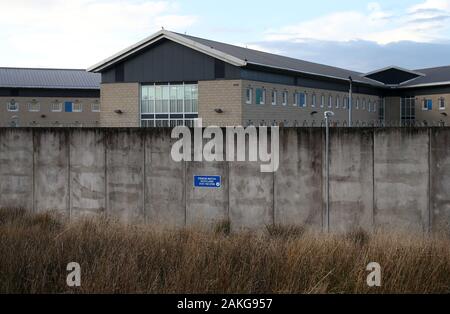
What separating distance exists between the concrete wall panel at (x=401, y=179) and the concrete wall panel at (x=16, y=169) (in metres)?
11.1

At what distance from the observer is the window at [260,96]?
47.8m

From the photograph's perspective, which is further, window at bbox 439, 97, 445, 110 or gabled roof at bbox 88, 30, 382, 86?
window at bbox 439, 97, 445, 110

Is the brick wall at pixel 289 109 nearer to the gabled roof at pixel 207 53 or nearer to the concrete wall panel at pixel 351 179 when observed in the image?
the gabled roof at pixel 207 53

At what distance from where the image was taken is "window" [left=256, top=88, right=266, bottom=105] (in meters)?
47.8

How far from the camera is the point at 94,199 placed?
59.5 ft

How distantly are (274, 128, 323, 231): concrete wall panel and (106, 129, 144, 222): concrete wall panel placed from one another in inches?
166

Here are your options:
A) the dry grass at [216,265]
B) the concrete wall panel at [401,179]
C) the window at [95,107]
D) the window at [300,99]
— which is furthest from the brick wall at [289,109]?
the dry grass at [216,265]

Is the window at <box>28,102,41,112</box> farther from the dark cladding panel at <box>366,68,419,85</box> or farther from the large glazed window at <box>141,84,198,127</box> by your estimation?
the dark cladding panel at <box>366,68,419,85</box>

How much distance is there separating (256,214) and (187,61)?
32.7m

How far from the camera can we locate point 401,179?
14.3 meters

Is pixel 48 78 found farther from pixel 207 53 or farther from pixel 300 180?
pixel 300 180

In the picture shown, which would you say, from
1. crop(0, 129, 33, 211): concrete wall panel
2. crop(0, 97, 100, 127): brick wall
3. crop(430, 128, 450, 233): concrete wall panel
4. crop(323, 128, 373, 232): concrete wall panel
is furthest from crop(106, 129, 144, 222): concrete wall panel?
crop(0, 97, 100, 127): brick wall

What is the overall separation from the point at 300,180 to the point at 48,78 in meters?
62.4

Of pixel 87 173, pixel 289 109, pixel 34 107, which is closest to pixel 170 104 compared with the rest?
pixel 289 109
